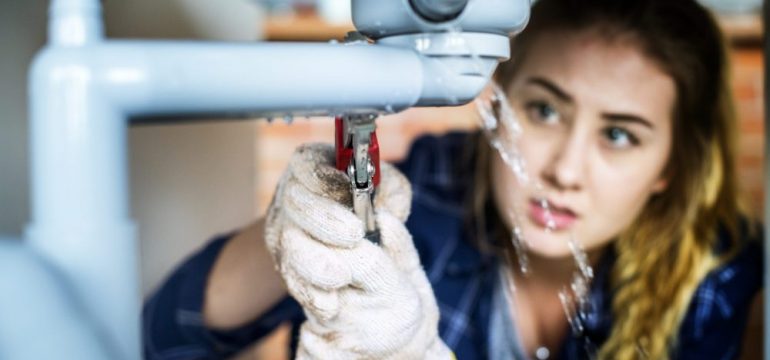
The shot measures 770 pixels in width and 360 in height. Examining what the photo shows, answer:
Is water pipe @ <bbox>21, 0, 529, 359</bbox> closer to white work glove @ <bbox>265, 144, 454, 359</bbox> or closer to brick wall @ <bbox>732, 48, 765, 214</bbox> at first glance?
white work glove @ <bbox>265, 144, 454, 359</bbox>

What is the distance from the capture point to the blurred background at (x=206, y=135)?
504 mm

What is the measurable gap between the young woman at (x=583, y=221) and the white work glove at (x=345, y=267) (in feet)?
0.88

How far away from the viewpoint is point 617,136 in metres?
0.86

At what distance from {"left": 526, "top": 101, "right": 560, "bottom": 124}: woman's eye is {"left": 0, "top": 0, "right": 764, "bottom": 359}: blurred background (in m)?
0.33

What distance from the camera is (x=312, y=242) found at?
1.49ft

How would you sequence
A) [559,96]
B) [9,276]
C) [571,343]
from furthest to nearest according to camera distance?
→ [571,343] → [559,96] → [9,276]

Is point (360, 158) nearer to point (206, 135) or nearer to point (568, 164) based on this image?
point (568, 164)

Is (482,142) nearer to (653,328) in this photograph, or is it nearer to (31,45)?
(653,328)

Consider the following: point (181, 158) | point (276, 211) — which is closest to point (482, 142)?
point (181, 158)

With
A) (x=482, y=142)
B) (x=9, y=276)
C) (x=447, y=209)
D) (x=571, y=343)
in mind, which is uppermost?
(x=9, y=276)

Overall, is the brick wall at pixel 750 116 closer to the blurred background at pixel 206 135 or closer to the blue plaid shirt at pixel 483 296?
the blurred background at pixel 206 135

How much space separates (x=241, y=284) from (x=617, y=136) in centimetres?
46

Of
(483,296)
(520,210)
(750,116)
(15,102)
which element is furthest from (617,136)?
(750,116)

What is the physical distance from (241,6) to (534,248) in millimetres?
561
